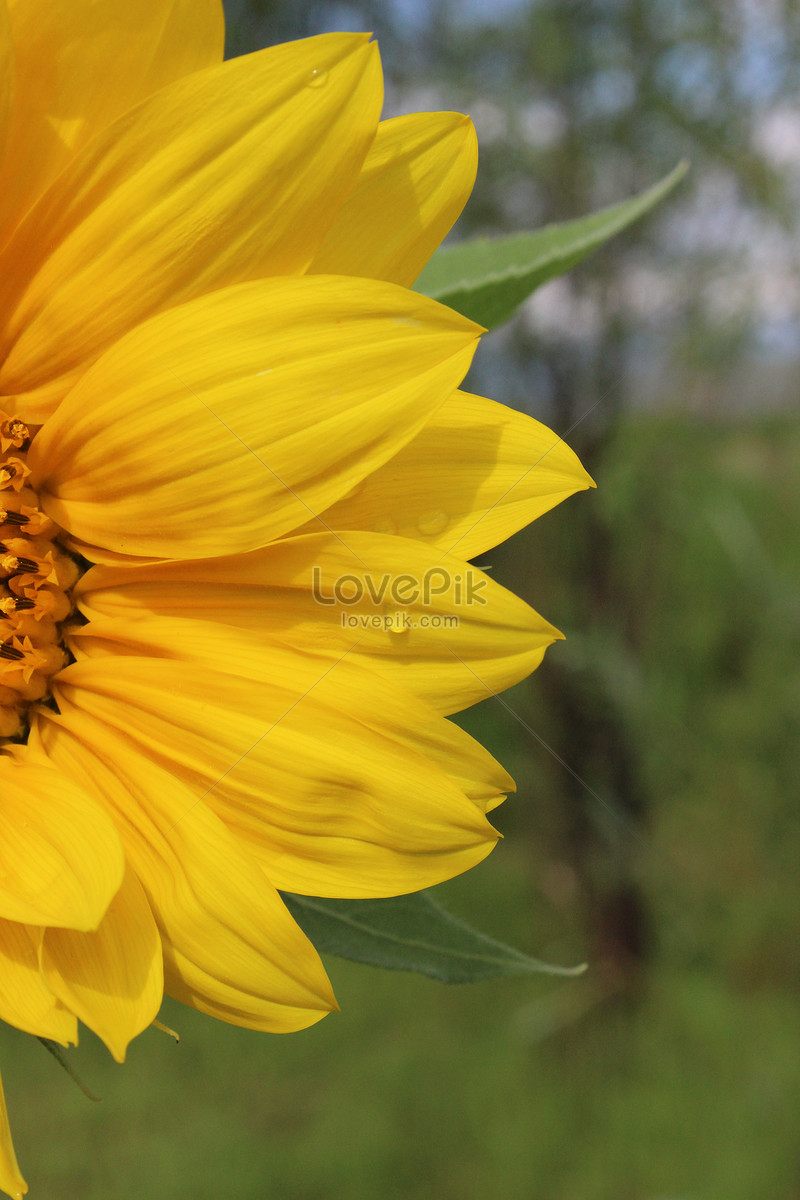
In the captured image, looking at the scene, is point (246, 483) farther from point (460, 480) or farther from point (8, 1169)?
point (8, 1169)

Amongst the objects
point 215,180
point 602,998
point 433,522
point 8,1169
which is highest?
point 215,180

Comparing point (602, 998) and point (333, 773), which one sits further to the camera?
point (602, 998)

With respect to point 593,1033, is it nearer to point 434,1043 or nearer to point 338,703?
point 434,1043

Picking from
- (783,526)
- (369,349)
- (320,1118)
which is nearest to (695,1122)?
(320,1118)

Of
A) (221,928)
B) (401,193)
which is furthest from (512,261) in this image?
(221,928)

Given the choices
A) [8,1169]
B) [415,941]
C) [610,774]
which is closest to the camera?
[8,1169]

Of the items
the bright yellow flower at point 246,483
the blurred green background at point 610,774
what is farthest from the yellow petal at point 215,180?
the blurred green background at point 610,774
